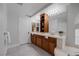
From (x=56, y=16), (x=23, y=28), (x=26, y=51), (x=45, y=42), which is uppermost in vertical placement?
(x=56, y=16)

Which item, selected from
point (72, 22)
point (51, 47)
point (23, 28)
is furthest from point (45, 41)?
point (72, 22)

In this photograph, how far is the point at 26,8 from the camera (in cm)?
151

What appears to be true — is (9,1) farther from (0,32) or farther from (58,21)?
(58,21)

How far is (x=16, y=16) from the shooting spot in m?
1.51

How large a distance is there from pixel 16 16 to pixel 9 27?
206 millimetres

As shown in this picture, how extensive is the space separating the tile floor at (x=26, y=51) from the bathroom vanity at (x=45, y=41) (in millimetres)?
83

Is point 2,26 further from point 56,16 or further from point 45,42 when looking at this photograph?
point 56,16

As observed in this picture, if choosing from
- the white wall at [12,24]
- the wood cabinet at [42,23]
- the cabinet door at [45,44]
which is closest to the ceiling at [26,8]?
the white wall at [12,24]

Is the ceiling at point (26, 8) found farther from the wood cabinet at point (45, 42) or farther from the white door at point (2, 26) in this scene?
the wood cabinet at point (45, 42)

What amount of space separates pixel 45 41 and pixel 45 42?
20mm

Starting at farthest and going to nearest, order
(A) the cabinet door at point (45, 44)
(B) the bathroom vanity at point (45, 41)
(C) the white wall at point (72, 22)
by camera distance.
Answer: (A) the cabinet door at point (45, 44) < (B) the bathroom vanity at point (45, 41) < (C) the white wall at point (72, 22)

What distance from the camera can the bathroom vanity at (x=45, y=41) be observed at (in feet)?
4.96

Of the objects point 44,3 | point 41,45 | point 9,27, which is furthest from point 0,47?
point 44,3

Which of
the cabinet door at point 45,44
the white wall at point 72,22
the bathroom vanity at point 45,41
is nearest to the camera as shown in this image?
the white wall at point 72,22
